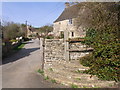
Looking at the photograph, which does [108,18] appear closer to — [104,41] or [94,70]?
[104,41]

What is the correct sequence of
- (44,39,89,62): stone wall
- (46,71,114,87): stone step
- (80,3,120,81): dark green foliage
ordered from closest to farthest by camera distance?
1. (46,71,114,87): stone step
2. (80,3,120,81): dark green foliage
3. (44,39,89,62): stone wall

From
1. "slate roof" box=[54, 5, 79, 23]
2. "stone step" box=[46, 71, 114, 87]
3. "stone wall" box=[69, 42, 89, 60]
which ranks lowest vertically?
"stone step" box=[46, 71, 114, 87]

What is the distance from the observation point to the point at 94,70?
491cm

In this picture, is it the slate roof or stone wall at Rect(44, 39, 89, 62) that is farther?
the slate roof

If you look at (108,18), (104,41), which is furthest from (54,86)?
(108,18)

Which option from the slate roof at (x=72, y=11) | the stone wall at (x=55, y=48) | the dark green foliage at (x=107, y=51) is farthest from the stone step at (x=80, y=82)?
the slate roof at (x=72, y=11)

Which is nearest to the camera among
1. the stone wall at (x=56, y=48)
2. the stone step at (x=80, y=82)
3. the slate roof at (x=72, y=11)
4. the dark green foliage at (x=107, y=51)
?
the stone step at (x=80, y=82)

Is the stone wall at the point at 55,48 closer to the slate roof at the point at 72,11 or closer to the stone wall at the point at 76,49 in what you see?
the stone wall at the point at 76,49

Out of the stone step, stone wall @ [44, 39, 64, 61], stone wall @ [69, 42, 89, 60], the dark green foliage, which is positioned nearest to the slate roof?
the dark green foliage

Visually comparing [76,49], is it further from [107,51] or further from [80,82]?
[80,82]

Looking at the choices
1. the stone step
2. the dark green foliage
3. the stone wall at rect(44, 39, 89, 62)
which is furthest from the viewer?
the stone wall at rect(44, 39, 89, 62)

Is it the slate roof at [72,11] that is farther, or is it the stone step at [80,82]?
the slate roof at [72,11]

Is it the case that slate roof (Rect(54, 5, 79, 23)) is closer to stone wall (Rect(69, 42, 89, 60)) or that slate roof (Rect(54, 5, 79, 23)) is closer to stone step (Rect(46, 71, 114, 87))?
stone wall (Rect(69, 42, 89, 60))

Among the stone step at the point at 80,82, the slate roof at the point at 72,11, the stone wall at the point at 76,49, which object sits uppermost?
the slate roof at the point at 72,11
